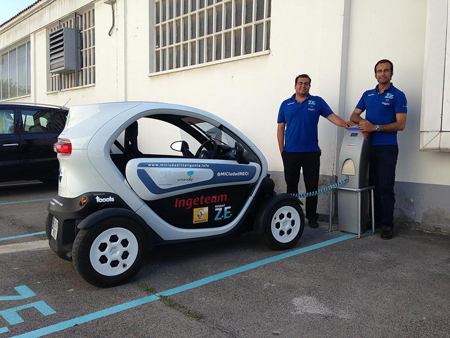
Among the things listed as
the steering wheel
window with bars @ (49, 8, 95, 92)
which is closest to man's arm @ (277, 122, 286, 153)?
the steering wheel

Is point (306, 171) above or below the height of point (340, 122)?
below

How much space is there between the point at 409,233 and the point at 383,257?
110cm

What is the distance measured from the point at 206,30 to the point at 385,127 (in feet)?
14.5

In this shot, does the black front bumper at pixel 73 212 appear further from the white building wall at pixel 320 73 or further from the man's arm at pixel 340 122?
the white building wall at pixel 320 73

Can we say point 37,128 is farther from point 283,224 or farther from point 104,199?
point 283,224

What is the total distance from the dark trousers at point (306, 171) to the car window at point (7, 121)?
192 inches

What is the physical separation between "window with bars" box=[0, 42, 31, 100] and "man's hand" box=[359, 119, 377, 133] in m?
13.8

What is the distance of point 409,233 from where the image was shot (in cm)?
496

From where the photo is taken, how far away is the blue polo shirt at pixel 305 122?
5105mm

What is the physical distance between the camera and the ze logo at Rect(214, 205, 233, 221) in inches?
155

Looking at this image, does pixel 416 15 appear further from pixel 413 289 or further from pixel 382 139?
pixel 413 289

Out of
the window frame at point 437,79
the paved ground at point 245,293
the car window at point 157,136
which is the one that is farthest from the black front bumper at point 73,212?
the car window at point 157,136

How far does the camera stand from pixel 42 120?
7.59 meters

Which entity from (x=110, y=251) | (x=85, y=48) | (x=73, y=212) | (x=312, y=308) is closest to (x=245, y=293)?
(x=312, y=308)
